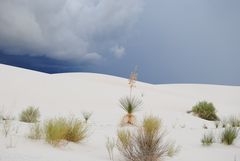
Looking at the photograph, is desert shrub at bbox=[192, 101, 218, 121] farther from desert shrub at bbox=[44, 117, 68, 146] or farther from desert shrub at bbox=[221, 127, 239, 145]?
desert shrub at bbox=[44, 117, 68, 146]

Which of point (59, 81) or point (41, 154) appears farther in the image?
point (59, 81)

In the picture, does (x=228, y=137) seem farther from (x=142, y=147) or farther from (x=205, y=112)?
(x=205, y=112)

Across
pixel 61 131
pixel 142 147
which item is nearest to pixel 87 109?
pixel 61 131

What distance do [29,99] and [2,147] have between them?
54.6 ft

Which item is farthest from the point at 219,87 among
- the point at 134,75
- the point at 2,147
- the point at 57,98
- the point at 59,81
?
the point at 2,147

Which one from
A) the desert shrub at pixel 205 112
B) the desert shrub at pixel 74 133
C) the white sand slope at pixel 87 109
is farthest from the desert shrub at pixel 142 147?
the desert shrub at pixel 205 112

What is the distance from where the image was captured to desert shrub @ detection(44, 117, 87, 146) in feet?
21.1

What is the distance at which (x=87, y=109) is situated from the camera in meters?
21.4

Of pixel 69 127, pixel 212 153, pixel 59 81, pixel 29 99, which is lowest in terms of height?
pixel 212 153

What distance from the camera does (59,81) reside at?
29000mm

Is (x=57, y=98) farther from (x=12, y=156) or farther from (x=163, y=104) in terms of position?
(x=12, y=156)

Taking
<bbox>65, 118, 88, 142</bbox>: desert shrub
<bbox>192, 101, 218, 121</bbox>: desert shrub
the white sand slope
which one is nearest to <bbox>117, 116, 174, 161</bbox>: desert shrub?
the white sand slope

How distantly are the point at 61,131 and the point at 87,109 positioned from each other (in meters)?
14.8

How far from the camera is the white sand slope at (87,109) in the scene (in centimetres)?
607
